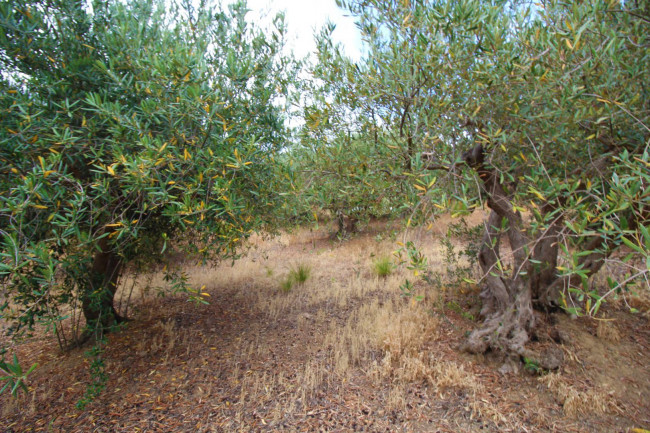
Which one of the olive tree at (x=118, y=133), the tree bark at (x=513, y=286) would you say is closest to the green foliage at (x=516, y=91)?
the tree bark at (x=513, y=286)

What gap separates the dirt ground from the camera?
3789 mm

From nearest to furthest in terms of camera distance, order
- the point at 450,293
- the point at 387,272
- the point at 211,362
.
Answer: the point at 211,362, the point at 450,293, the point at 387,272

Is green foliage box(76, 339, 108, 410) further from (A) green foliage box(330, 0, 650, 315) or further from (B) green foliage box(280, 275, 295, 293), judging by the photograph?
(B) green foliage box(280, 275, 295, 293)

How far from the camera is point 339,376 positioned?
4.62 metres

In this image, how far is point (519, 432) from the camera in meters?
3.50

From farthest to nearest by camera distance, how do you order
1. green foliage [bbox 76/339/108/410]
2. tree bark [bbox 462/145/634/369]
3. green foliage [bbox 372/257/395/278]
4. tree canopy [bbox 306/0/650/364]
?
green foliage [bbox 372/257/395/278], tree bark [bbox 462/145/634/369], green foliage [bbox 76/339/108/410], tree canopy [bbox 306/0/650/364]

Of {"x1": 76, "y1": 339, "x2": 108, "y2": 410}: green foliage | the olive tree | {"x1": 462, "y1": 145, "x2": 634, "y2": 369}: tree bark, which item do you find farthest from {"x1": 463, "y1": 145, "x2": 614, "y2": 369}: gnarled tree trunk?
{"x1": 76, "y1": 339, "x2": 108, "y2": 410}: green foliage

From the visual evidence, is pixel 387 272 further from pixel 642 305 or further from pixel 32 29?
pixel 32 29

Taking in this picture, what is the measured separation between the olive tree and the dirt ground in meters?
1.38

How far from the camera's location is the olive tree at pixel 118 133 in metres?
3.04

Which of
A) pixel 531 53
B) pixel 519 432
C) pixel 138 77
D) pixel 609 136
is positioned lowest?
pixel 519 432

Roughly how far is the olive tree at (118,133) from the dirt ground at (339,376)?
1.38 meters

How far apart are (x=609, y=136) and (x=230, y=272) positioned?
915 centimetres

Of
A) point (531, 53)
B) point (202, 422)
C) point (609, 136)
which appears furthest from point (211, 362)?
point (609, 136)
